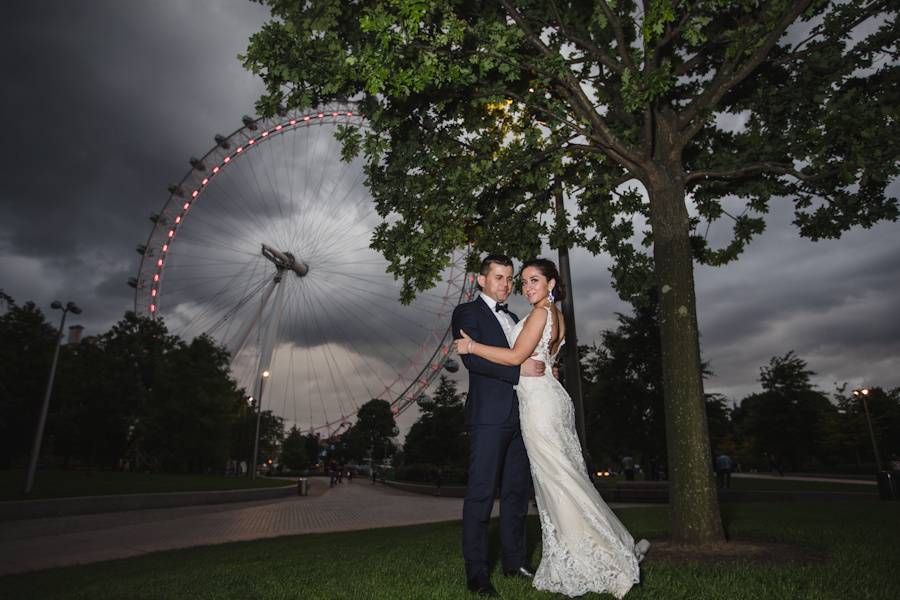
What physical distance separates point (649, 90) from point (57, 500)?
722 inches

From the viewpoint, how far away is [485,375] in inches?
169

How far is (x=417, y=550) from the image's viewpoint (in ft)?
22.5

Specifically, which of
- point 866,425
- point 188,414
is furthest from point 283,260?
point 866,425

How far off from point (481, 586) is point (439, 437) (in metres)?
50.8

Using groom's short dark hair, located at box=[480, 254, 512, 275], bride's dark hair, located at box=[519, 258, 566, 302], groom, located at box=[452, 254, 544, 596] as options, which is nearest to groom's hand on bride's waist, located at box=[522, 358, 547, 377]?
groom, located at box=[452, 254, 544, 596]

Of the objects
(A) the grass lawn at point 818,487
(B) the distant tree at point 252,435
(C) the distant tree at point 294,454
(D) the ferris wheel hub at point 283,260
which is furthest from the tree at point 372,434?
(A) the grass lawn at point 818,487

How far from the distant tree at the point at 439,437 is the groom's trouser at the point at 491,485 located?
46.8 metres

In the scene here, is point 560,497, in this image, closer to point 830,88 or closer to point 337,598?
point 337,598

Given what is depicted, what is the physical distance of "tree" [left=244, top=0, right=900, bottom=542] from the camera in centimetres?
615

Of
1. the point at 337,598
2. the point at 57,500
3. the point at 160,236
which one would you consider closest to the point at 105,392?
the point at 160,236

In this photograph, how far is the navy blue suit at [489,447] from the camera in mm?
4125

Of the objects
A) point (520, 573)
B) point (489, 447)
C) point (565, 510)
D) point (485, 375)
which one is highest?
point (485, 375)

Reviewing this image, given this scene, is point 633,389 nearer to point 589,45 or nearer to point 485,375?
point 589,45

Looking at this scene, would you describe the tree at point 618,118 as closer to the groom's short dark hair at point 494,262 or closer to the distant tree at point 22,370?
the groom's short dark hair at point 494,262
